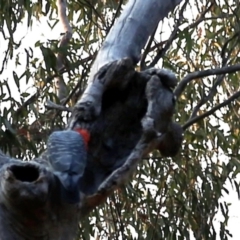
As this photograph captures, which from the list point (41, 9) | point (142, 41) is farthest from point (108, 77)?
point (41, 9)

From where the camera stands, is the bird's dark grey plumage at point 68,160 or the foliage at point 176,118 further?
the foliage at point 176,118

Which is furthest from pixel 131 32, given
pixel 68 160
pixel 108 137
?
pixel 68 160

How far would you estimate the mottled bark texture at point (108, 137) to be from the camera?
106 cm

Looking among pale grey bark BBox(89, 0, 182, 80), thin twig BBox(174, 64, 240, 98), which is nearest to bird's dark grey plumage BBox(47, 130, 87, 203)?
pale grey bark BBox(89, 0, 182, 80)

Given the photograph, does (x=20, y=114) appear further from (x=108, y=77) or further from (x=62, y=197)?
(x=62, y=197)

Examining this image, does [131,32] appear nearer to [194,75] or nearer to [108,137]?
[194,75]

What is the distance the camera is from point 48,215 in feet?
3.52

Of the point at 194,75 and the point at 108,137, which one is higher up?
the point at 194,75

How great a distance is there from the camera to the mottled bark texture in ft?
3.49

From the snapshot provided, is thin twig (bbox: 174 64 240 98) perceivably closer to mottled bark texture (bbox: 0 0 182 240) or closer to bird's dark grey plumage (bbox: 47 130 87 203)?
mottled bark texture (bbox: 0 0 182 240)

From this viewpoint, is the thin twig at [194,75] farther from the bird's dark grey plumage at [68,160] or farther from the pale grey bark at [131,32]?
the bird's dark grey plumage at [68,160]

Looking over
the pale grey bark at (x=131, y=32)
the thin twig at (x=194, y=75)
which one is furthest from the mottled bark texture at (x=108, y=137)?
the thin twig at (x=194, y=75)

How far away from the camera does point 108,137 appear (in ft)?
4.27

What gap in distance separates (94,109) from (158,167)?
1.15m
